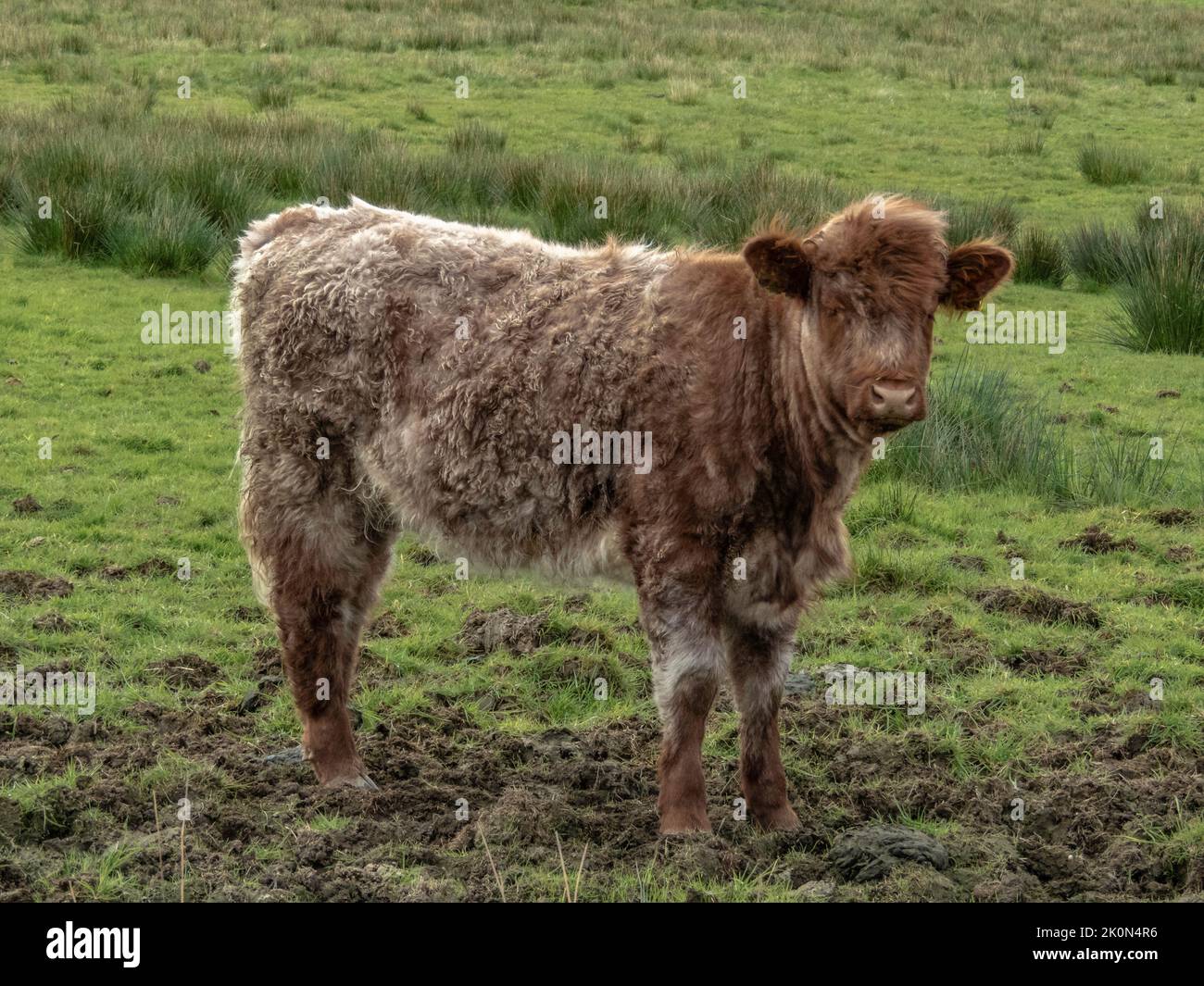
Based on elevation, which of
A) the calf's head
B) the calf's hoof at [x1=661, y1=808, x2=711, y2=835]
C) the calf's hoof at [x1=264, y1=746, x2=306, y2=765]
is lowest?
the calf's hoof at [x1=264, y1=746, x2=306, y2=765]

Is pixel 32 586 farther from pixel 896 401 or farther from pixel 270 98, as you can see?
pixel 270 98

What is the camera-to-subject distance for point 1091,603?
22.7ft

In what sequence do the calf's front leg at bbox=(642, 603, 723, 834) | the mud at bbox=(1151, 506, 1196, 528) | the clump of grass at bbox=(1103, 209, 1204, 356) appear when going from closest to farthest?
the calf's front leg at bbox=(642, 603, 723, 834), the mud at bbox=(1151, 506, 1196, 528), the clump of grass at bbox=(1103, 209, 1204, 356)

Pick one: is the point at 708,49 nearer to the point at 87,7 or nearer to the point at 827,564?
the point at 87,7

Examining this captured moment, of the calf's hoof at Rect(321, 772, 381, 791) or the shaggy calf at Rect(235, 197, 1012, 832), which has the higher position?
the shaggy calf at Rect(235, 197, 1012, 832)

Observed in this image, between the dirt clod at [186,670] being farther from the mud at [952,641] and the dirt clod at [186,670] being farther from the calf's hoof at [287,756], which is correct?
the mud at [952,641]

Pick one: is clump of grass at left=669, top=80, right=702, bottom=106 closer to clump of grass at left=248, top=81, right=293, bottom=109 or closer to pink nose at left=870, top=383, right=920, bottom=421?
clump of grass at left=248, top=81, right=293, bottom=109

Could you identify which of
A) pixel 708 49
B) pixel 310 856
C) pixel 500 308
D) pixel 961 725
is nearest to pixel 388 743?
pixel 310 856

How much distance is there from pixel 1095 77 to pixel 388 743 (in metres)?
24.0

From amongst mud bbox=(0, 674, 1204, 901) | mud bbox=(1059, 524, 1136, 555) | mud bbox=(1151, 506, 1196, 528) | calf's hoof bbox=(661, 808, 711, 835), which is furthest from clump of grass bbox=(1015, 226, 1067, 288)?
calf's hoof bbox=(661, 808, 711, 835)

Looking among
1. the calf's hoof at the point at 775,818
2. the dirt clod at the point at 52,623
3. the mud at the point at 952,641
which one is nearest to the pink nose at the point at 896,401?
the calf's hoof at the point at 775,818

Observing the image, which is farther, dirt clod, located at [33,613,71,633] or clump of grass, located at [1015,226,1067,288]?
clump of grass, located at [1015,226,1067,288]

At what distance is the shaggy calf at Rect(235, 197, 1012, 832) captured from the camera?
443 centimetres

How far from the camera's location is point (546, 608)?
6.89 metres
